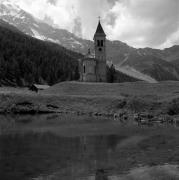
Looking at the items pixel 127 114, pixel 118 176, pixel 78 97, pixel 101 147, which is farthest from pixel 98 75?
pixel 118 176

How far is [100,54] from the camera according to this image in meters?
119

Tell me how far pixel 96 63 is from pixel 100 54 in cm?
397

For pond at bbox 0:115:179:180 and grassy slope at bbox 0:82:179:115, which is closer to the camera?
pond at bbox 0:115:179:180

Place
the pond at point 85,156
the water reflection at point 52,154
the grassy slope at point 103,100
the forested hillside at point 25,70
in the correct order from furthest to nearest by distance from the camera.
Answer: the forested hillside at point 25,70 < the grassy slope at point 103,100 < the water reflection at point 52,154 < the pond at point 85,156

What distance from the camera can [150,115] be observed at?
5553cm

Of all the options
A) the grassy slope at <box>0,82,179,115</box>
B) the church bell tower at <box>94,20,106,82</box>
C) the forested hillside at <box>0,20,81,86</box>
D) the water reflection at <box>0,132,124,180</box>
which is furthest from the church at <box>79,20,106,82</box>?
the water reflection at <box>0,132,124,180</box>

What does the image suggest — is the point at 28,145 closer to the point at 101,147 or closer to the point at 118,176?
the point at 101,147

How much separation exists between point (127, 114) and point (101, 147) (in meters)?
33.5

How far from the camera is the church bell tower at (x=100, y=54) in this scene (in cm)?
11831

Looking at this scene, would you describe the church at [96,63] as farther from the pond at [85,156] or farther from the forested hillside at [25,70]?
the pond at [85,156]

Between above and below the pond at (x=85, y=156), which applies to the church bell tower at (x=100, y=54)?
above

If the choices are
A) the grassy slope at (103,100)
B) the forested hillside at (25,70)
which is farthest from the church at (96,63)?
the forested hillside at (25,70)

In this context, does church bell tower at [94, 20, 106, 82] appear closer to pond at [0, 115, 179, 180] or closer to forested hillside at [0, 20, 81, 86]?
forested hillside at [0, 20, 81, 86]

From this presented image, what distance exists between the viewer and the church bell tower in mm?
118312
